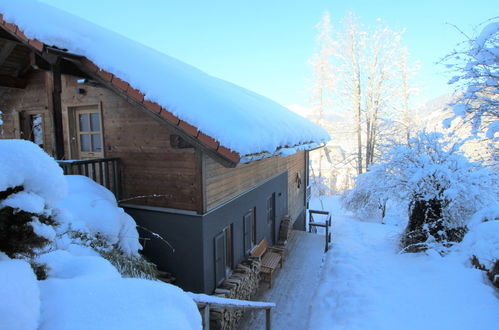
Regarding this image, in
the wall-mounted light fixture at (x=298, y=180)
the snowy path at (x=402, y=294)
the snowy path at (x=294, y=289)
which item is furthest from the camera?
the wall-mounted light fixture at (x=298, y=180)

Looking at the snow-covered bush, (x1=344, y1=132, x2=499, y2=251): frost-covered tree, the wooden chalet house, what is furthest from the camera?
(x1=344, y1=132, x2=499, y2=251): frost-covered tree

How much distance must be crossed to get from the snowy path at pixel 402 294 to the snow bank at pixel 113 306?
4546mm

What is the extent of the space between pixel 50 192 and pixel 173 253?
14.0 ft

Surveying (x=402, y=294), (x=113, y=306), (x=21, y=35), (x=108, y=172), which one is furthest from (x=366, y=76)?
(x=113, y=306)

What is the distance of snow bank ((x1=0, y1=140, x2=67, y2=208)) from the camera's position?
5.06 feet

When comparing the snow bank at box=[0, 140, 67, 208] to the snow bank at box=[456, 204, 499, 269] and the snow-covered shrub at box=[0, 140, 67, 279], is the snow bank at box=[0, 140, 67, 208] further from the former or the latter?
the snow bank at box=[456, 204, 499, 269]

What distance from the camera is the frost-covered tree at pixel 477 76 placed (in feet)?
14.7

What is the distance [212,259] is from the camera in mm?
5789

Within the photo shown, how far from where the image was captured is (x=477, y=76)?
15.9ft

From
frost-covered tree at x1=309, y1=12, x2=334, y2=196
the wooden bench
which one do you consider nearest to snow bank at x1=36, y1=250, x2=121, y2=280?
the wooden bench

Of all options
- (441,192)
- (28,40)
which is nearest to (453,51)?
(441,192)

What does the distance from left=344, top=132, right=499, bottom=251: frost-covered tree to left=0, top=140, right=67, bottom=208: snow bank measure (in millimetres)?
8333

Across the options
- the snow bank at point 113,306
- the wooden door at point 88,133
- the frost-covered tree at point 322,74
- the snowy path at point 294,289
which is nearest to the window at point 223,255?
the snowy path at point 294,289

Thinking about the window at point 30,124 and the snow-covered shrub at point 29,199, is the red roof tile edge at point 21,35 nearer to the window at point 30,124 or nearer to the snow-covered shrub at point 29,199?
the window at point 30,124
